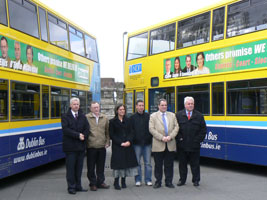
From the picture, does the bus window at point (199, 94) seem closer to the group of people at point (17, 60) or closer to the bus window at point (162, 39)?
the bus window at point (162, 39)

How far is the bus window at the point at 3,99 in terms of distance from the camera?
6816 mm

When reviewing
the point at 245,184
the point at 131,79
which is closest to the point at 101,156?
the point at 245,184

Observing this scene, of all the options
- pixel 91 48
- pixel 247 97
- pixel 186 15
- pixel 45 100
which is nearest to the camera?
pixel 247 97

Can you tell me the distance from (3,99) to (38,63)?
1.85 meters

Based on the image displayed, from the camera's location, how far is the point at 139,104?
7.27 meters

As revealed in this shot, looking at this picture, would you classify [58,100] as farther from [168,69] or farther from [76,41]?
[168,69]

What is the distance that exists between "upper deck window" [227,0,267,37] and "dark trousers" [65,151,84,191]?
4.87 metres

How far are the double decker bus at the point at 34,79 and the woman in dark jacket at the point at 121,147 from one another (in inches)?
80.2

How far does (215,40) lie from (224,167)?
3479mm

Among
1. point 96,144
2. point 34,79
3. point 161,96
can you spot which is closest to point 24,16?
point 34,79

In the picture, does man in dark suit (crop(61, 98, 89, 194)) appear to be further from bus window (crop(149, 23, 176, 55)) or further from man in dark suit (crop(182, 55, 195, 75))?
A: bus window (crop(149, 23, 176, 55))

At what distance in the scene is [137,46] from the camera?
12.4 m

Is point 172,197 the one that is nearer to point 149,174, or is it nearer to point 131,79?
point 149,174

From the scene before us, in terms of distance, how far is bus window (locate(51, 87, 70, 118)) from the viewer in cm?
924
